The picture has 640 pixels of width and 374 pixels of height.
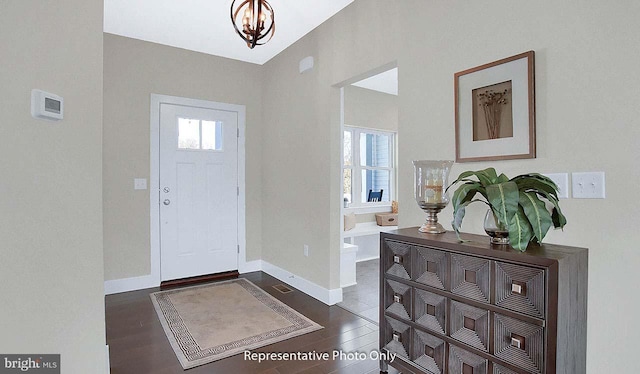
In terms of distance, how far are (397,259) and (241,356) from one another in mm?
1262

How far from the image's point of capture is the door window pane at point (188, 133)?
3.93 meters

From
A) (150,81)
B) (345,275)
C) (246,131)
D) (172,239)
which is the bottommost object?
(345,275)

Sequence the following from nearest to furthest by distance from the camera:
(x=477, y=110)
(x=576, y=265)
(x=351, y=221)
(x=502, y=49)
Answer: (x=576, y=265), (x=502, y=49), (x=477, y=110), (x=351, y=221)

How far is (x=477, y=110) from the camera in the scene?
77.2 inches

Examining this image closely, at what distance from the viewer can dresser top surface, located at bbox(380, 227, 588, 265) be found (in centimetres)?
129

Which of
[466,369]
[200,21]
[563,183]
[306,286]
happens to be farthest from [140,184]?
[563,183]

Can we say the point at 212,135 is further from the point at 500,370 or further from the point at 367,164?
the point at 500,370

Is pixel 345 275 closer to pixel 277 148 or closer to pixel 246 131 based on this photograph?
pixel 277 148

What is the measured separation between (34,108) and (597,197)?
2.36m

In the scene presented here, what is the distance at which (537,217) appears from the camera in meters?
1.32

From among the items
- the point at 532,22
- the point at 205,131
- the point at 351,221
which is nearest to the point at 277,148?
the point at 205,131

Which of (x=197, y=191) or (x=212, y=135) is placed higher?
(x=212, y=135)

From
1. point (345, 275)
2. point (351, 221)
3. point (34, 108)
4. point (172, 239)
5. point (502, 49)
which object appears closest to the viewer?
point (34, 108)

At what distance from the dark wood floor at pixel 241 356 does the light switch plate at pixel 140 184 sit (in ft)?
3.84
